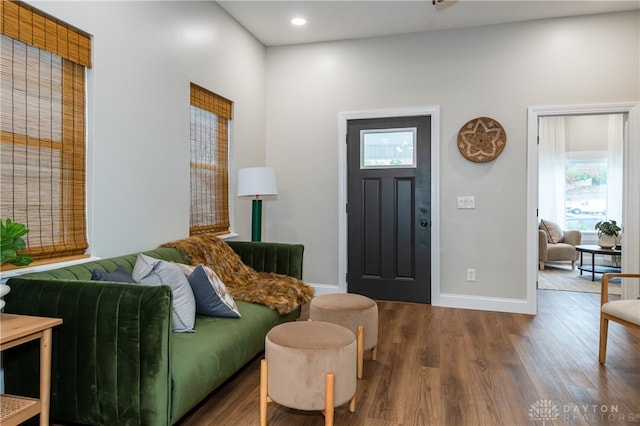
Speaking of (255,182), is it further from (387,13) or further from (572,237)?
(572,237)

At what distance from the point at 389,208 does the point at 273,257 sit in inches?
62.5

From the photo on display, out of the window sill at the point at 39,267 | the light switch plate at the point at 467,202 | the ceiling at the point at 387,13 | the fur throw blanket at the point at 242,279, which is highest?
the ceiling at the point at 387,13

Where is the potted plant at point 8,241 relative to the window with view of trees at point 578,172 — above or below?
below

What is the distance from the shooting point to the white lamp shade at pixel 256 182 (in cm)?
376

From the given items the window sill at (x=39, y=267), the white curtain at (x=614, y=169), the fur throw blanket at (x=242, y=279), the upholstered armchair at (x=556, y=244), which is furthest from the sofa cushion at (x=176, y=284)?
Result: the white curtain at (x=614, y=169)

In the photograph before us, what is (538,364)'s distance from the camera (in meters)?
2.73

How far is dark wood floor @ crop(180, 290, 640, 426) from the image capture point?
204 cm

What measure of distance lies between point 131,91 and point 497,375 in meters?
3.01

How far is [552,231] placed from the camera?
7.16 meters

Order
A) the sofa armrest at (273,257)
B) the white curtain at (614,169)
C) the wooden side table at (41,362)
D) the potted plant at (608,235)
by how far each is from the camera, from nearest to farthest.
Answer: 1. the wooden side table at (41,362)
2. the sofa armrest at (273,257)
3. the potted plant at (608,235)
4. the white curtain at (614,169)

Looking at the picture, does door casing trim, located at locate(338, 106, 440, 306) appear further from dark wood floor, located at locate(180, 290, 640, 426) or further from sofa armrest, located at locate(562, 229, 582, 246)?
sofa armrest, located at locate(562, 229, 582, 246)

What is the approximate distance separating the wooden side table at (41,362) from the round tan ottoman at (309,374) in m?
A: 0.89

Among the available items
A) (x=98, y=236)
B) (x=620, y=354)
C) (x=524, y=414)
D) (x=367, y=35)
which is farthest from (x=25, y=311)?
(x=367, y=35)

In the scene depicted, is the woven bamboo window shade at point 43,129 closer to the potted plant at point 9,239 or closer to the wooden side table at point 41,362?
the potted plant at point 9,239
